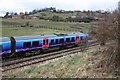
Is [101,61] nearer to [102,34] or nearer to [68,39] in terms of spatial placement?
[102,34]

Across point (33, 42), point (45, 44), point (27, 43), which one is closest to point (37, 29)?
point (45, 44)

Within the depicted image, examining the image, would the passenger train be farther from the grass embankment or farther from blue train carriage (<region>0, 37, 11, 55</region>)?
the grass embankment

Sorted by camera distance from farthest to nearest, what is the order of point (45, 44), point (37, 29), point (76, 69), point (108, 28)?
point (37, 29), point (45, 44), point (76, 69), point (108, 28)

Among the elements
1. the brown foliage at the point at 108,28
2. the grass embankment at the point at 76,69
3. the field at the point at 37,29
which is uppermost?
the brown foliage at the point at 108,28

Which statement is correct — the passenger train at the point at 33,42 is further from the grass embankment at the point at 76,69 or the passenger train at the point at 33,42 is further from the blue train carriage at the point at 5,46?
the grass embankment at the point at 76,69

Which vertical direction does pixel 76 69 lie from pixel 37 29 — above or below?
below

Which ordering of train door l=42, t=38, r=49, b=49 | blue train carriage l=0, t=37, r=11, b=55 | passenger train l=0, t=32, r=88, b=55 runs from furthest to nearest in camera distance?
train door l=42, t=38, r=49, b=49 → passenger train l=0, t=32, r=88, b=55 → blue train carriage l=0, t=37, r=11, b=55

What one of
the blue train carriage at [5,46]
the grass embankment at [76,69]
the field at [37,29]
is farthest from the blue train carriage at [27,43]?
the field at [37,29]

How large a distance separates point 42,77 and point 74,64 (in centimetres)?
246

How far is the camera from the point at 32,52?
3525 cm

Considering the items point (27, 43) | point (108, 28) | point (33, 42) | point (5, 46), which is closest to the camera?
point (108, 28)

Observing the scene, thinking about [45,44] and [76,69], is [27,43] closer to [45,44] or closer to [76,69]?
[45,44]

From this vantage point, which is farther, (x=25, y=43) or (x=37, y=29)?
(x=37, y=29)

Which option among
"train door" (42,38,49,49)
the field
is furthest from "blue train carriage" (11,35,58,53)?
the field
